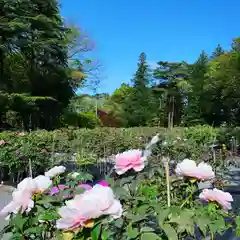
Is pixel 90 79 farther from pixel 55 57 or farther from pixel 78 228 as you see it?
pixel 78 228

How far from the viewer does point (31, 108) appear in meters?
14.3

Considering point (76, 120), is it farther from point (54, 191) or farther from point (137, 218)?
point (137, 218)

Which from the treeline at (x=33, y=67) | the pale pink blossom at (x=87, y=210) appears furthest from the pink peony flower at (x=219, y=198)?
the treeline at (x=33, y=67)

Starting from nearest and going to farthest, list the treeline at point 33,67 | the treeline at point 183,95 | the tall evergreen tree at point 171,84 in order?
the treeline at point 33,67, the treeline at point 183,95, the tall evergreen tree at point 171,84

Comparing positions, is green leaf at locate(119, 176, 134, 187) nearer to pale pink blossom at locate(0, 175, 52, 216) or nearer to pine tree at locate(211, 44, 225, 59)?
pale pink blossom at locate(0, 175, 52, 216)

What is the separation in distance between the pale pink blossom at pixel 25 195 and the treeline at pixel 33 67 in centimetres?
1277

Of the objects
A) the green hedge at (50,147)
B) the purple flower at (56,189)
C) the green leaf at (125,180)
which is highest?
the green leaf at (125,180)

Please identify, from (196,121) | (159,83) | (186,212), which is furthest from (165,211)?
(159,83)

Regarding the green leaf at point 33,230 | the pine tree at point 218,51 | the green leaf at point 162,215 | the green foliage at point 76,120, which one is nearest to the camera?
the green leaf at point 162,215

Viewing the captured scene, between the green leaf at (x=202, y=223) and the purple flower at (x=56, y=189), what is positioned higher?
the purple flower at (x=56, y=189)

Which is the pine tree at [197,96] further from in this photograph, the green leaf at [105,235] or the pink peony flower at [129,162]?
the green leaf at [105,235]

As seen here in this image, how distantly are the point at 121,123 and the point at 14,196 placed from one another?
22.1 meters

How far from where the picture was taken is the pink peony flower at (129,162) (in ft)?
3.27

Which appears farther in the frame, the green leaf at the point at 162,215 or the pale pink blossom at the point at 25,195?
the pale pink blossom at the point at 25,195
